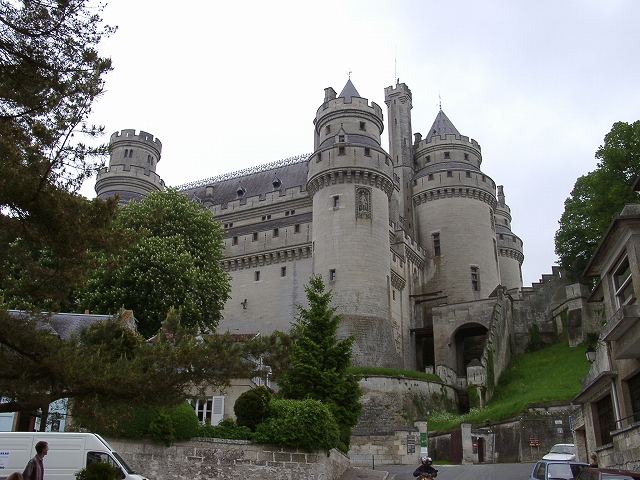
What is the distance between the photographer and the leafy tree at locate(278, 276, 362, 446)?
73.6 ft

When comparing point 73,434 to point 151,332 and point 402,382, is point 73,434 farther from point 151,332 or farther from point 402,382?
point 402,382

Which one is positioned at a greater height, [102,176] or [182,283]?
[102,176]

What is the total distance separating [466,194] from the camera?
5022 cm

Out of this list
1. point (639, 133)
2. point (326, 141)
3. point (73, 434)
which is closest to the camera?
point (73, 434)

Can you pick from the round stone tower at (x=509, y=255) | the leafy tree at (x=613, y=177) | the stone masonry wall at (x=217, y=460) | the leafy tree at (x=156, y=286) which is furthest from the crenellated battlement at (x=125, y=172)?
the stone masonry wall at (x=217, y=460)

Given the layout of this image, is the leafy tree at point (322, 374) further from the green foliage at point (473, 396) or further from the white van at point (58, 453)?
the green foliage at point (473, 396)

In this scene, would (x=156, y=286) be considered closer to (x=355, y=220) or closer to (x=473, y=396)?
(x=355, y=220)

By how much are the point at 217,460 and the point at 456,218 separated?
1383 inches

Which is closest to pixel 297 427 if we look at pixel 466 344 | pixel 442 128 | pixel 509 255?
pixel 466 344

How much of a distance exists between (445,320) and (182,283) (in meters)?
19.0

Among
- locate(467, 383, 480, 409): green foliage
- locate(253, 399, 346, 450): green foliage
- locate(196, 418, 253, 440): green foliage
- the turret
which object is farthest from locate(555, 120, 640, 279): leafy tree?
locate(196, 418, 253, 440): green foliage

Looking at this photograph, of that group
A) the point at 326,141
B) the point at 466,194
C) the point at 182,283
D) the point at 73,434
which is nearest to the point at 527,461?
the point at 182,283

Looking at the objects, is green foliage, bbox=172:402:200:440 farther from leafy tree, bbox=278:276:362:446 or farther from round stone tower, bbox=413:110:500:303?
round stone tower, bbox=413:110:500:303

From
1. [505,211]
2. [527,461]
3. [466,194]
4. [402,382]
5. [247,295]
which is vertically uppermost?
[505,211]
